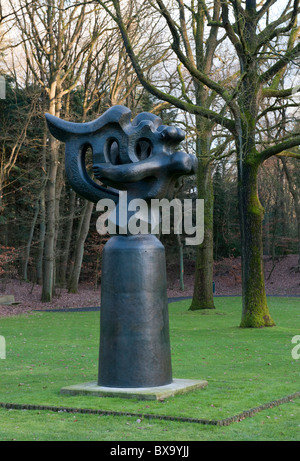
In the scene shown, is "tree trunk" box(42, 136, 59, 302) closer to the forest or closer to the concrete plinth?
the forest

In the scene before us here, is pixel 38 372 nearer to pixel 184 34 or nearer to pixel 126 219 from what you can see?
pixel 126 219

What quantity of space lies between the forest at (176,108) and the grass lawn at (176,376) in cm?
284

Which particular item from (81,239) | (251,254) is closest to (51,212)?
(81,239)

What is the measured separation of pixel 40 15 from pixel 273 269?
23499 mm

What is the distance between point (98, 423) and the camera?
21.7ft

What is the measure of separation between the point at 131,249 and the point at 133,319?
0.93 meters

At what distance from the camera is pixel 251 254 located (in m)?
16.9

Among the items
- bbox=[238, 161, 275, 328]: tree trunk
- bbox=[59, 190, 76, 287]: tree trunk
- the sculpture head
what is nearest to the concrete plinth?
the sculpture head

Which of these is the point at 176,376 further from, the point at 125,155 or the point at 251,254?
the point at 251,254

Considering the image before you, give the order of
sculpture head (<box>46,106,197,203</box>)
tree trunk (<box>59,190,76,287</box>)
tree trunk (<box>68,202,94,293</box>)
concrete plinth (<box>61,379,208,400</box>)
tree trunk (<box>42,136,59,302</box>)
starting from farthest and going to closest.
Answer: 1. tree trunk (<box>59,190,76,287</box>)
2. tree trunk (<box>68,202,94,293</box>)
3. tree trunk (<box>42,136,59,302</box>)
4. sculpture head (<box>46,106,197,203</box>)
5. concrete plinth (<box>61,379,208,400</box>)

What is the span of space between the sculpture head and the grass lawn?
2.87 meters

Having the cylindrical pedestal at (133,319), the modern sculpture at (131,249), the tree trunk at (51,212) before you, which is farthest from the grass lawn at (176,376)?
the tree trunk at (51,212)

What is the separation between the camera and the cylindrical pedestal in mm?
8164

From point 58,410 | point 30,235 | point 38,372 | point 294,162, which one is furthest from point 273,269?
point 58,410
